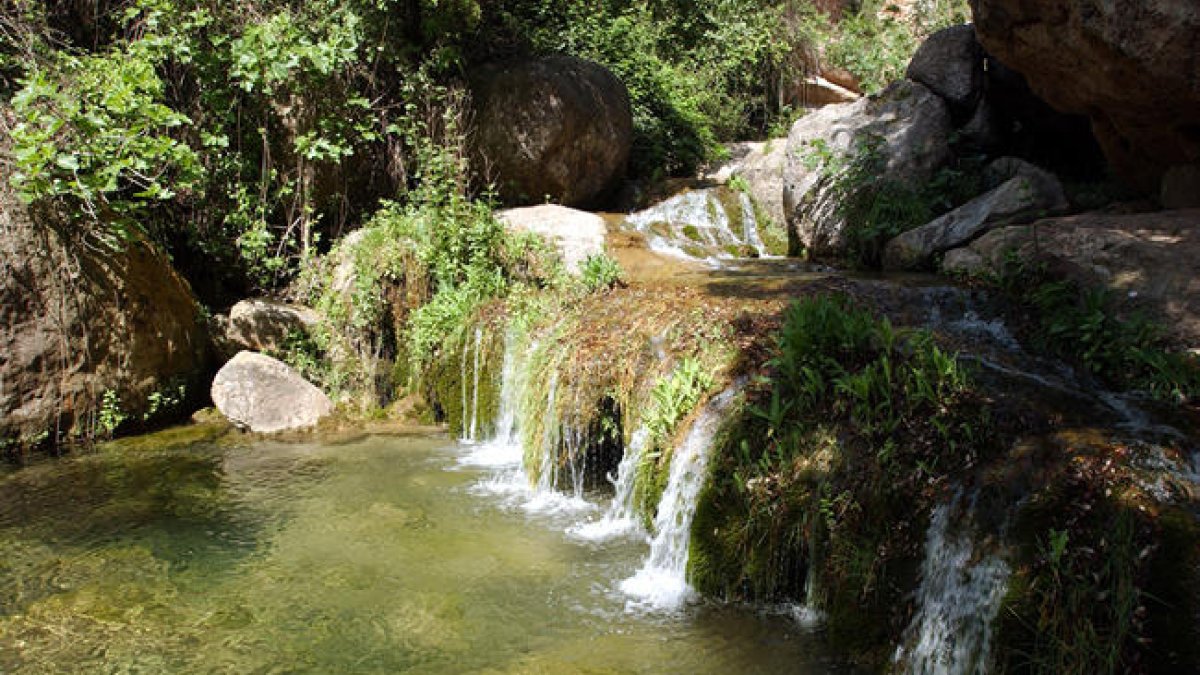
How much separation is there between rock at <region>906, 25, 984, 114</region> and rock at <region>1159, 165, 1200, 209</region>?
299 centimetres

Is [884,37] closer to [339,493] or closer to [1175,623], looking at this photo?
[339,493]

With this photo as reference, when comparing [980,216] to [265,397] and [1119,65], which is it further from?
[265,397]

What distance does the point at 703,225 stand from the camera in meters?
12.1

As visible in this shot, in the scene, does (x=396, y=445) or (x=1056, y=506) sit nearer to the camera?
(x=1056, y=506)

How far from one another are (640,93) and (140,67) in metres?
8.54

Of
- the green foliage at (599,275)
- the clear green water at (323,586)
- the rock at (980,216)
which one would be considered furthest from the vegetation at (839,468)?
the green foliage at (599,275)

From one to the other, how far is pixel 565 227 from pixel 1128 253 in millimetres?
6606

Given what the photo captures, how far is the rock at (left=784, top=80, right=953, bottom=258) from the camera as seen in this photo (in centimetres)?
988

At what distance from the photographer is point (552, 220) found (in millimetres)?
11289

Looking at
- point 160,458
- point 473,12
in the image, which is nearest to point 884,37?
point 473,12

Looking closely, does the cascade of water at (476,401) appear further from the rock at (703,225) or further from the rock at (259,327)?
the rock at (703,225)

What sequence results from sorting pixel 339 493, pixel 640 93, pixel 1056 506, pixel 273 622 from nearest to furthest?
pixel 1056 506
pixel 273 622
pixel 339 493
pixel 640 93

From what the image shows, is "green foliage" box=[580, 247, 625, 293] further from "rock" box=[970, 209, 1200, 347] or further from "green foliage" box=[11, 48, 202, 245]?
"green foliage" box=[11, 48, 202, 245]

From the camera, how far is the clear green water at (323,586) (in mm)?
4324
